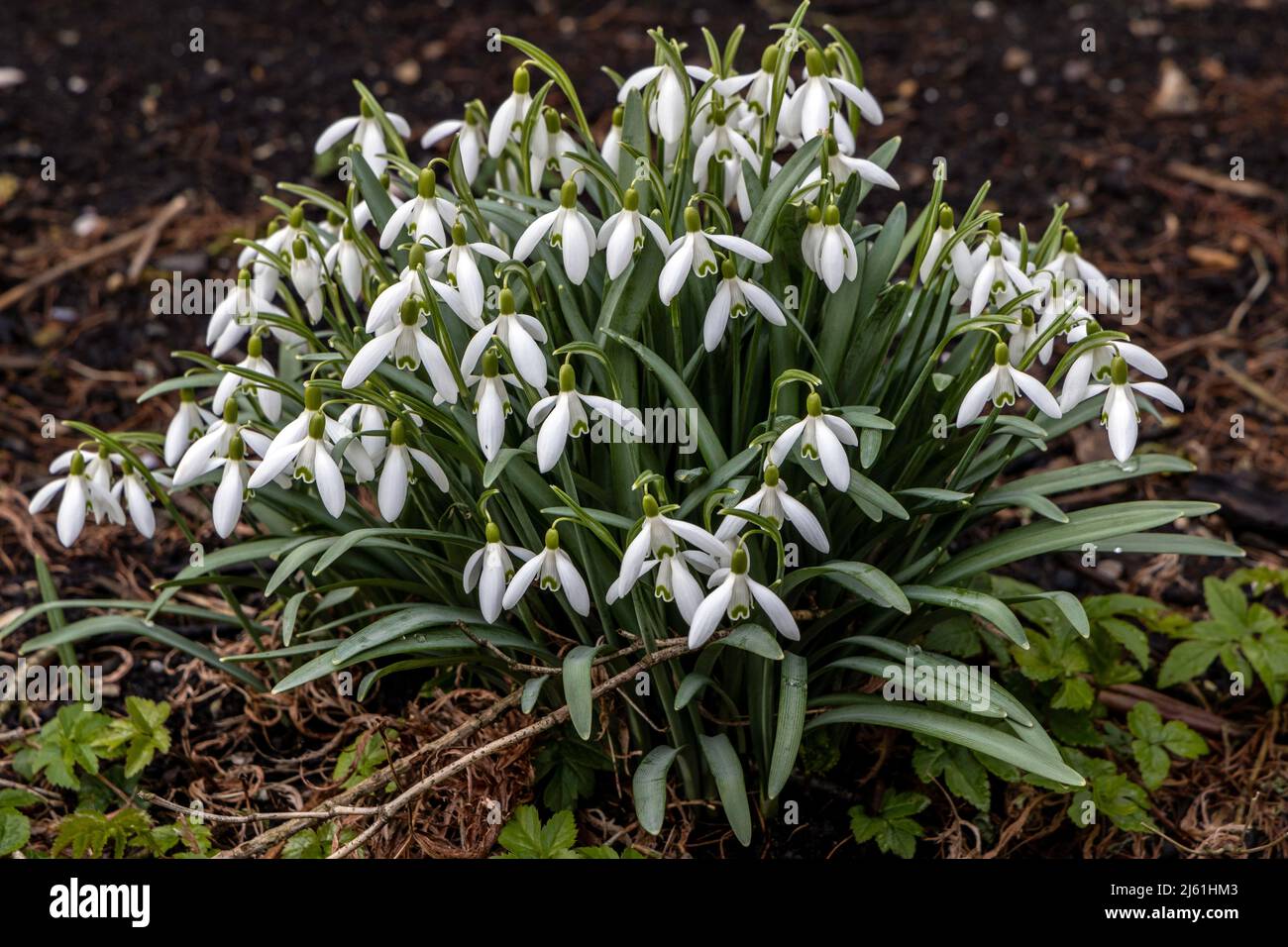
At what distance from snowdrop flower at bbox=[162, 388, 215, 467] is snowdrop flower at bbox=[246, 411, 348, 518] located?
0.41 metres

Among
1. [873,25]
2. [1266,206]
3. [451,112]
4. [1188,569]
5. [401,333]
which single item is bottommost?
[1188,569]

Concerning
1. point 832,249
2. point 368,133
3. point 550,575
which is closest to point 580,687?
point 550,575

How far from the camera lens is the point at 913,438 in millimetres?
2363

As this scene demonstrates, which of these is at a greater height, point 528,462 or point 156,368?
point 156,368

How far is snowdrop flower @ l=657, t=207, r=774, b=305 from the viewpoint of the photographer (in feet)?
6.42

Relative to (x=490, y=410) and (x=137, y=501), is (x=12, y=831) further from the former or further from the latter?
(x=490, y=410)

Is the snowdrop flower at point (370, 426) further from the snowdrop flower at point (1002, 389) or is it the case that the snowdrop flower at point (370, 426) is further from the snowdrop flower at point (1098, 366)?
the snowdrop flower at point (1098, 366)

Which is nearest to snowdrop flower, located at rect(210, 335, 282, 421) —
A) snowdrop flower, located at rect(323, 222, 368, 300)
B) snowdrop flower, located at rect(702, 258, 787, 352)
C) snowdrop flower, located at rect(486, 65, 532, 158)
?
snowdrop flower, located at rect(323, 222, 368, 300)

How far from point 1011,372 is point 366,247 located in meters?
1.04

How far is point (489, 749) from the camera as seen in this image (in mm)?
2170

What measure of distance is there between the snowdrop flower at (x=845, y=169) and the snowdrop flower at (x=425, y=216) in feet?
1.81

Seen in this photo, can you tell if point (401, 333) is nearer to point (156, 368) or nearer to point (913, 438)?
point (913, 438)

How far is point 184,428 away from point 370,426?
0.45 metres
